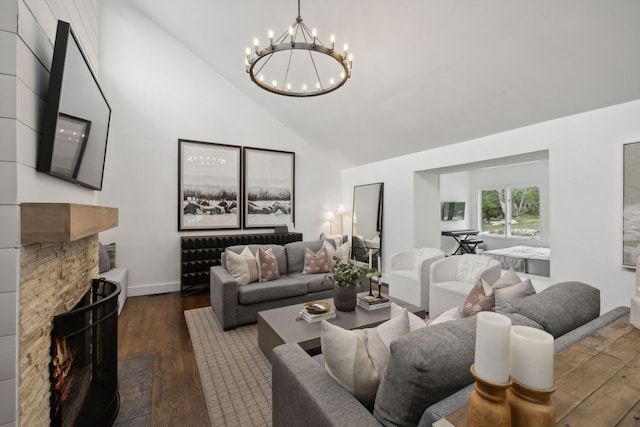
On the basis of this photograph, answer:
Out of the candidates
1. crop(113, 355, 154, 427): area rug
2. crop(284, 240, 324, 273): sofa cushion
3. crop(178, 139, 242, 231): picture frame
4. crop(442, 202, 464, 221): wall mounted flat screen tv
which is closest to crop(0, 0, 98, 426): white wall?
crop(113, 355, 154, 427): area rug

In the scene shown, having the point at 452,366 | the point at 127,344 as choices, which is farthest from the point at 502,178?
the point at 127,344

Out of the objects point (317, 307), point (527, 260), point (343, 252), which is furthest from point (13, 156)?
point (527, 260)

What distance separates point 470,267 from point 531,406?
3085 mm

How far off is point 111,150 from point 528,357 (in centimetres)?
544

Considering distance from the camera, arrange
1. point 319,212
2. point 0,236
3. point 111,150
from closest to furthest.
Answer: point 0,236 → point 111,150 → point 319,212

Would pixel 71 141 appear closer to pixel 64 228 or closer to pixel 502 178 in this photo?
pixel 64 228

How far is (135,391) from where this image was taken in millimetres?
2152

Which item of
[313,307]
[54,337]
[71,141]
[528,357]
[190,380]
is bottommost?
[190,380]

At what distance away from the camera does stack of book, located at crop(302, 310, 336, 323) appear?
2451 millimetres

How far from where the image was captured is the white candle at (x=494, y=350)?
2.19ft

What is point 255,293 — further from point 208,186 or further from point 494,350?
point 494,350

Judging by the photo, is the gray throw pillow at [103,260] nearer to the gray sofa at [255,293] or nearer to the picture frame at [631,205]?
the gray sofa at [255,293]

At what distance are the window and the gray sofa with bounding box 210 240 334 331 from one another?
20.7 ft

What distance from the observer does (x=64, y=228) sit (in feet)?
4.00
